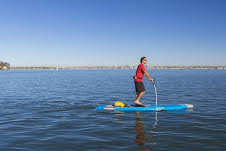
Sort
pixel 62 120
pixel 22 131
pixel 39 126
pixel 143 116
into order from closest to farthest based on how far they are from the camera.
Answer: pixel 22 131 → pixel 39 126 → pixel 62 120 → pixel 143 116

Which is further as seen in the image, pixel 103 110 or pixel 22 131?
pixel 103 110

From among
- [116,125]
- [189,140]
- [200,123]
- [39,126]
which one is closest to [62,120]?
[39,126]

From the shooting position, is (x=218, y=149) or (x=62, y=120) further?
(x=62, y=120)

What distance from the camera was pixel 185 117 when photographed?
10.5 meters

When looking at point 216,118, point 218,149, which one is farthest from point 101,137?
point 216,118

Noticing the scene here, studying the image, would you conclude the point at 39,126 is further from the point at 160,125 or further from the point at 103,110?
the point at 160,125

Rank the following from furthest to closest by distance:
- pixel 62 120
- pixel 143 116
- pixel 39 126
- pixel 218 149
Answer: pixel 143 116
pixel 62 120
pixel 39 126
pixel 218 149

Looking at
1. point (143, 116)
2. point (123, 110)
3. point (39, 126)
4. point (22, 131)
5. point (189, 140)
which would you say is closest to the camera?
point (189, 140)

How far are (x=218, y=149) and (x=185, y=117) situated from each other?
4247mm

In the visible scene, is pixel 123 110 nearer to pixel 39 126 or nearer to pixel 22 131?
pixel 39 126

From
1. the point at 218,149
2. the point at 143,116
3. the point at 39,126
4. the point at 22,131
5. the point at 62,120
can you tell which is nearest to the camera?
the point at 218,149

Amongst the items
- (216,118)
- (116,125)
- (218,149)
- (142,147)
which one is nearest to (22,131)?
(116,125)

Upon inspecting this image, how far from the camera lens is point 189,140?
7125 millimetres

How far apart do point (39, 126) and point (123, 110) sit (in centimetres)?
512
